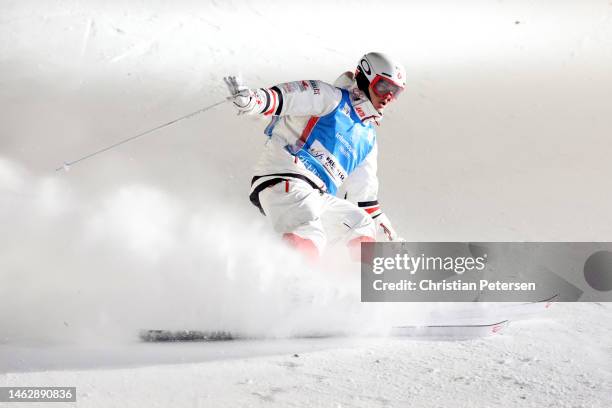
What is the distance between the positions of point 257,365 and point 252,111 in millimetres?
1411

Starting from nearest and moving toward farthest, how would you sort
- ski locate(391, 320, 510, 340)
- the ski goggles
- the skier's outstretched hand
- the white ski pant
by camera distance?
ski locate(391, 320, 510, 340) → the skier's outstretched hand → the white ski pant → the ski goggles

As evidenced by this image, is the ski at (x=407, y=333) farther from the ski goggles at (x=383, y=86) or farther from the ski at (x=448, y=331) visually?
the ski goggles at (x=383, y=86)

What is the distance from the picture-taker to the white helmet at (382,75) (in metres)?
4.74

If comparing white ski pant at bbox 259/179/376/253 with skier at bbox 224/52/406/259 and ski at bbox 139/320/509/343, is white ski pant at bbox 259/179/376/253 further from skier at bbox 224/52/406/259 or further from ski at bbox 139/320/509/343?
ski at bbox 139/320/509/343

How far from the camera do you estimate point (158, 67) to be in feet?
31.0

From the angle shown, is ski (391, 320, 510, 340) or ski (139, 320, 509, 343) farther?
ski (391, 320, 510, 340)

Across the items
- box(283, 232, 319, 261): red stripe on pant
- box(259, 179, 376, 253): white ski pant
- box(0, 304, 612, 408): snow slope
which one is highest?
box(259, 179, 376, 253): white ski pant

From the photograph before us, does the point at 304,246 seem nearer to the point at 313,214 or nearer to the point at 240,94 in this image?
the point at 313,214

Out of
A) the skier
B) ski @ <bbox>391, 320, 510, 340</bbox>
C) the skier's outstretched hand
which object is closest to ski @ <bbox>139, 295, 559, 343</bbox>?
ski @ <bbox>391, 320, 510, 340</bbox>

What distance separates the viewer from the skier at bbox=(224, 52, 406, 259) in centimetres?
455

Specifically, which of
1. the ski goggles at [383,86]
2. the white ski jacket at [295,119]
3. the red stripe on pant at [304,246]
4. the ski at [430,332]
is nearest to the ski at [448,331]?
the ski at [430,332]

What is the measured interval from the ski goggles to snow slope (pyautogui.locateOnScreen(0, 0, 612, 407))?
1.03 metres

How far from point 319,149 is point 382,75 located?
1.80ft

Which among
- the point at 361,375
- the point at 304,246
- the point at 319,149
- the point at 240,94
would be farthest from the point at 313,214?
the point at 361,375
